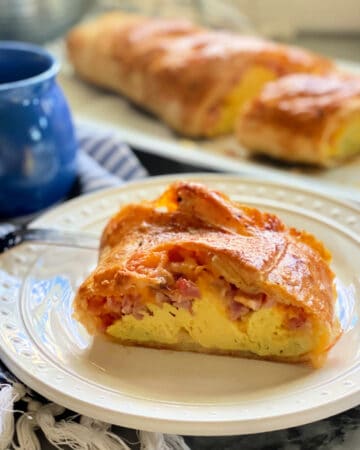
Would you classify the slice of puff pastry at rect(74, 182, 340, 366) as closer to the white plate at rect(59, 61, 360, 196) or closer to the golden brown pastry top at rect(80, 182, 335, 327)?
the golden brown pastry top at rect(80, 182, 335, 327)

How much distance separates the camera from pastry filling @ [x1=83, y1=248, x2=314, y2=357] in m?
1.14

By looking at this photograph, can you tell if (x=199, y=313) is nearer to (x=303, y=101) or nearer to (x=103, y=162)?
(x=103, y=162)

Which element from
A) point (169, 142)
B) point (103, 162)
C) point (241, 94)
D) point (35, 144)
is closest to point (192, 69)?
point (241, 94)

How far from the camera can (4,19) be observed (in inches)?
116

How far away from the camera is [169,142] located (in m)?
2.27

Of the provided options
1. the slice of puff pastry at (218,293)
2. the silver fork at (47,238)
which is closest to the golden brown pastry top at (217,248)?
the slice of puff pastry at (218,293)

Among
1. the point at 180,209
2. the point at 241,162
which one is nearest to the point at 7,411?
the point at 180,209

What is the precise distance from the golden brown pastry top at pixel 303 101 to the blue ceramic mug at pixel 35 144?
625mm

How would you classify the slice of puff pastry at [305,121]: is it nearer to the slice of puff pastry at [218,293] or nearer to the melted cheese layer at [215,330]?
the slice of puff pastry at [218,293]

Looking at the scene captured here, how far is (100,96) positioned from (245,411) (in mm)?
1931

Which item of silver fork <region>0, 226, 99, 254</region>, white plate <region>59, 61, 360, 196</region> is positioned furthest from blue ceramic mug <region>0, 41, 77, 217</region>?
white plate <region>59, 61, 360, 196</region>

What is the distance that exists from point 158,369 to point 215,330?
0.36 ft

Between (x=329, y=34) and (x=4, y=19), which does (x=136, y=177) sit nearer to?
(x=4, y=19)

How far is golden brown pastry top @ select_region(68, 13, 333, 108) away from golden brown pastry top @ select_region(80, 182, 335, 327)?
1.13m
